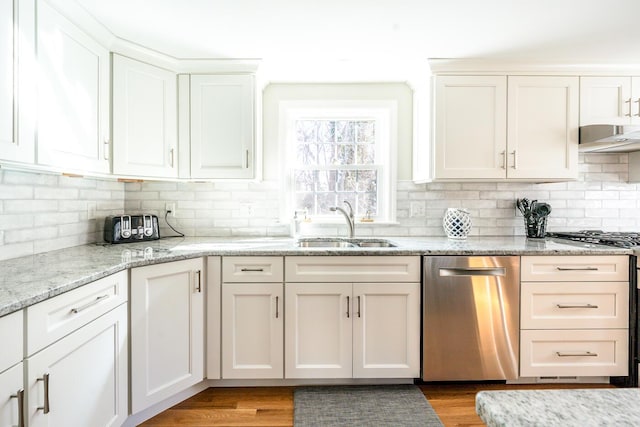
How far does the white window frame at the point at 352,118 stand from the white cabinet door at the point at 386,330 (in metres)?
0.82

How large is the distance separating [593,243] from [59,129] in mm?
3180

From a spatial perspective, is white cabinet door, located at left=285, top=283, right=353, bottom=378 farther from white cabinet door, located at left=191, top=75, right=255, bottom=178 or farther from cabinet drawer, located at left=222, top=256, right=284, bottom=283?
white cabinet door, located at left=191, top=75, right=255, bottom=178

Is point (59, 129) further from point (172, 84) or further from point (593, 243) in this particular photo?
point (593, 243)

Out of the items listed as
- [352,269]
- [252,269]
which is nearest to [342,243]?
[352,269]

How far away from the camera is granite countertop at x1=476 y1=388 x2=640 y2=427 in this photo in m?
0.50

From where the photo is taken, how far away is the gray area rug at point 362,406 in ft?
6.59

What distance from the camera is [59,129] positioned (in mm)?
1778

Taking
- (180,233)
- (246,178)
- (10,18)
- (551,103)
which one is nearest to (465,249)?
(551,103)

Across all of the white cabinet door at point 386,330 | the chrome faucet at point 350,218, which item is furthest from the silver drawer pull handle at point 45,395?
the chrome faucet at point 350,218

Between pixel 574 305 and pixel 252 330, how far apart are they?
6.50ft

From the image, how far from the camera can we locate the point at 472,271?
7.45 feet

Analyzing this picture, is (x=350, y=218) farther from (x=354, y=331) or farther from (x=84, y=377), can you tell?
(x=84, y=377)

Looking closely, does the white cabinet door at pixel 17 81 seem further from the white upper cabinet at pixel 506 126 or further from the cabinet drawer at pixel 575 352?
the cabinet drawer at pixel 575 352

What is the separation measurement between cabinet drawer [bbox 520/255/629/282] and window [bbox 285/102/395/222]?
1.15m
